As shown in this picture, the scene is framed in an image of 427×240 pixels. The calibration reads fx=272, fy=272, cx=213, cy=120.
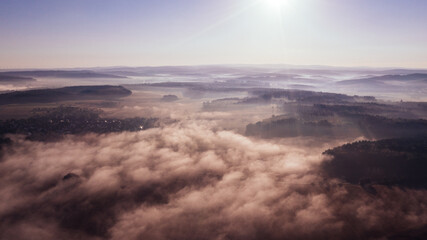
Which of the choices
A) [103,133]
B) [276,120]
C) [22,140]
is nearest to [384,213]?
[276,120]

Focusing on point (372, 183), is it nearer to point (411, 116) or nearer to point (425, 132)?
point (425, 132)

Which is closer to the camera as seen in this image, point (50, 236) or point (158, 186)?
point (50, 236)

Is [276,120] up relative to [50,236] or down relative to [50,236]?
up

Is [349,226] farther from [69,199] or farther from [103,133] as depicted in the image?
[103,133]

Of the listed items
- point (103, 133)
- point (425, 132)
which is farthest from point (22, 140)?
point (425, 132)

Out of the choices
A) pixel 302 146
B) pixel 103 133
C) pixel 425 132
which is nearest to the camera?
pixel 302 146

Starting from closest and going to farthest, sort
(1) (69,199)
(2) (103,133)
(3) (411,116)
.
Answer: (1) (69,199)
(2) (103,133)
(3) (411,116)

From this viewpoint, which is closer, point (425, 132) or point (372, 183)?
point (372, 183)

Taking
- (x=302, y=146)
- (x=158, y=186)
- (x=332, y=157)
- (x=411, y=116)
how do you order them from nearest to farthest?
1. (x=158, y=186)
2. (x=332, y=157)
3. (x=302, y=146)
4. (x=411, y=116)

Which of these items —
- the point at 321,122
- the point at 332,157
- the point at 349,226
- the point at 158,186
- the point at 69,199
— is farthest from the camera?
the point at 321,122
